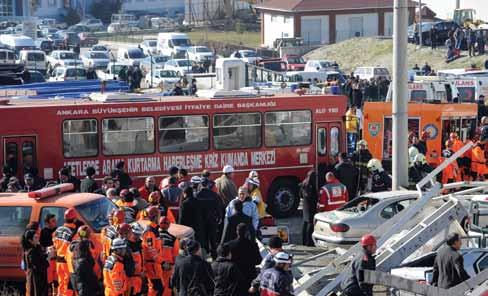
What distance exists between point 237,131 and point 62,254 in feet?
31.3

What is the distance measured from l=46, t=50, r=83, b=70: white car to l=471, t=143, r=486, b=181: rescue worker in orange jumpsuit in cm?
3851

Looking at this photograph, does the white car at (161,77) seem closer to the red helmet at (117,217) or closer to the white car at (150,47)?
the white car at (150,47)

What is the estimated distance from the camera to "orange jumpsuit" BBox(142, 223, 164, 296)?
14406mm

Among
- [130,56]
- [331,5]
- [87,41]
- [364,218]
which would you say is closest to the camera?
[364,218]

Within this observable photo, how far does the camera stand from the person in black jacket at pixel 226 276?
12734 mm

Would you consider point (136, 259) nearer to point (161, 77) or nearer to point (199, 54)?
point (161, 77)

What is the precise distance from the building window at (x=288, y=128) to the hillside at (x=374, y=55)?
3309 centimetres

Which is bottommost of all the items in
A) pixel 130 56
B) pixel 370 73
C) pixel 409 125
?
pixel 409 125

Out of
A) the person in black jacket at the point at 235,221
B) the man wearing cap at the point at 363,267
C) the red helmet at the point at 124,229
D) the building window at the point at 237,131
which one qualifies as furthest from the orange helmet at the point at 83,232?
the building window at the point at 237,131

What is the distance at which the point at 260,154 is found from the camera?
23.5 metres

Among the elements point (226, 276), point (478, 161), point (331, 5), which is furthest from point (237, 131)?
point (331, 5)

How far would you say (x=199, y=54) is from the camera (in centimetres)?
6531

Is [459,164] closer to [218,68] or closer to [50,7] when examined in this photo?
[218,68]

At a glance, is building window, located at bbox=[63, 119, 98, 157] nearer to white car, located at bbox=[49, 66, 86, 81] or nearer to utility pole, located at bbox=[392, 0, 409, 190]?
utility pole, located at bbox=[392, 0, 409, 190]
